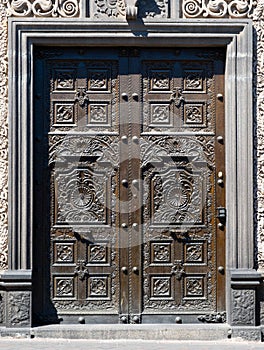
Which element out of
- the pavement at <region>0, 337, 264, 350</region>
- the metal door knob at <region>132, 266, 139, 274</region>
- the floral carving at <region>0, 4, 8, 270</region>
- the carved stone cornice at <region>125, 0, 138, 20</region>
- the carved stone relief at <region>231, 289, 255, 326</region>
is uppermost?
the carved stone cornice at <region>125, 0, 138, 20</region>

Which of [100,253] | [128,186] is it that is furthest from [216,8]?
[100,253]

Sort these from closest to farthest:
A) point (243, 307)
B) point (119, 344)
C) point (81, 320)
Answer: point (119, 344), point (243, 307), point (81, 320)

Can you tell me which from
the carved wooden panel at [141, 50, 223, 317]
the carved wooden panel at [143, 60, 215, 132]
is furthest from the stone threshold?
the carved wooden panel at [143, 60, 215, 132]

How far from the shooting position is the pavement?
8.20 meters

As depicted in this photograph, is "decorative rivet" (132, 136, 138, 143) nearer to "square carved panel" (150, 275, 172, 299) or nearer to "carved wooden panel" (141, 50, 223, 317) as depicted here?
"carved wooden panel" (141, 50, 223, 317)

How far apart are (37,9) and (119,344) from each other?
3.35 meters

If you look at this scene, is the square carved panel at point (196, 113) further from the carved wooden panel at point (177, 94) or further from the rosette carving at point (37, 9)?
the rosette carving at point (37, 9)

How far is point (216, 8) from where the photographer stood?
28.0 ft

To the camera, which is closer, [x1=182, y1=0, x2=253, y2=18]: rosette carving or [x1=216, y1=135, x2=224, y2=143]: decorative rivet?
[x1=182, y1=0, x2=253, y2=18]: rosette carving

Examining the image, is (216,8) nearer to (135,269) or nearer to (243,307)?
(135,269)

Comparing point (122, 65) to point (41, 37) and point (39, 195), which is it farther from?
point (39, 195)

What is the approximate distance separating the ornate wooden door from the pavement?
0.27m

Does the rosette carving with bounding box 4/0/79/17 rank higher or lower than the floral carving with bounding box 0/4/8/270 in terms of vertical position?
higher

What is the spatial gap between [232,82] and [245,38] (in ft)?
1.46
